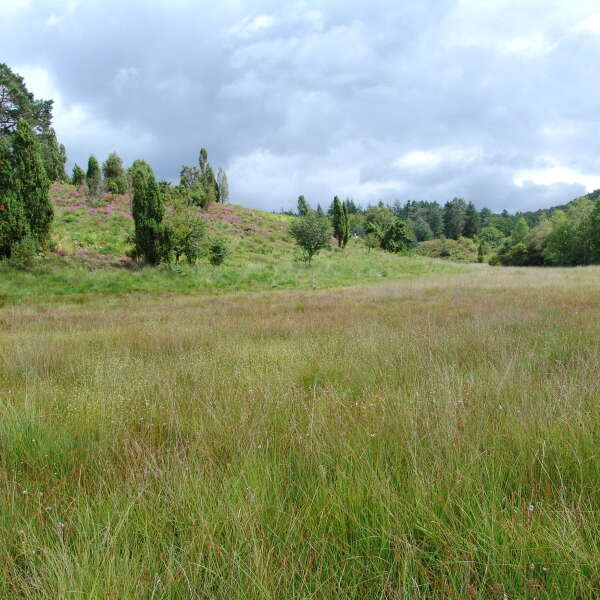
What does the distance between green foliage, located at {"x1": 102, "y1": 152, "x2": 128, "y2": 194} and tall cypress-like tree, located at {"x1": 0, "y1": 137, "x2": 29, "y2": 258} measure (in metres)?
23.9

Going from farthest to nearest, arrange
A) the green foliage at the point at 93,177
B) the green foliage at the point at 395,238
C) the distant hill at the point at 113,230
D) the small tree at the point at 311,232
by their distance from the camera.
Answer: the green foliage at the point at 395,238 < the green foliage at the point at 93,177 < the small tree at the point at 311,232 < the distant hill at the point at 113,230

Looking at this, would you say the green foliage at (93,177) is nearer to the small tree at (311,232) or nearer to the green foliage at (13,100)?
the green foliage at (13,100)

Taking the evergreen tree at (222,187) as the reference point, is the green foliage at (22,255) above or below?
below

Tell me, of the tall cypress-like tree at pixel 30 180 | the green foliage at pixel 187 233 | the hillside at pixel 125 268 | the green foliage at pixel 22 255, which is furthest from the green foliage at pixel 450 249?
the green foliage at pixel 22 255

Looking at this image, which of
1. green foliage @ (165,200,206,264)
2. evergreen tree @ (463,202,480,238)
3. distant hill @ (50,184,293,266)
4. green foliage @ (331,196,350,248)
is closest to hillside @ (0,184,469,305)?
distant hill @ (50,184,293,266)

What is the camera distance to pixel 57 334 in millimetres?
6305

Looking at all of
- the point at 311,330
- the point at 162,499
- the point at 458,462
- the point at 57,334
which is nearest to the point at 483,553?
the point at 458,462

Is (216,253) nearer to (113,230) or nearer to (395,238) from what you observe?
(113,230)

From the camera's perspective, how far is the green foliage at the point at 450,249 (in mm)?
94562

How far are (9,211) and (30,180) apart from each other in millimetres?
2543

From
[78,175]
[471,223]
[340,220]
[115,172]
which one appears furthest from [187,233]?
[471,223]

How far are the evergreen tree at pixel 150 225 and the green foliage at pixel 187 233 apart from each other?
0.79 m

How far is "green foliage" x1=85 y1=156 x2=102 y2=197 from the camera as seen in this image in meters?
36.6

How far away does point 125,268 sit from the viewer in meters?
21.2
